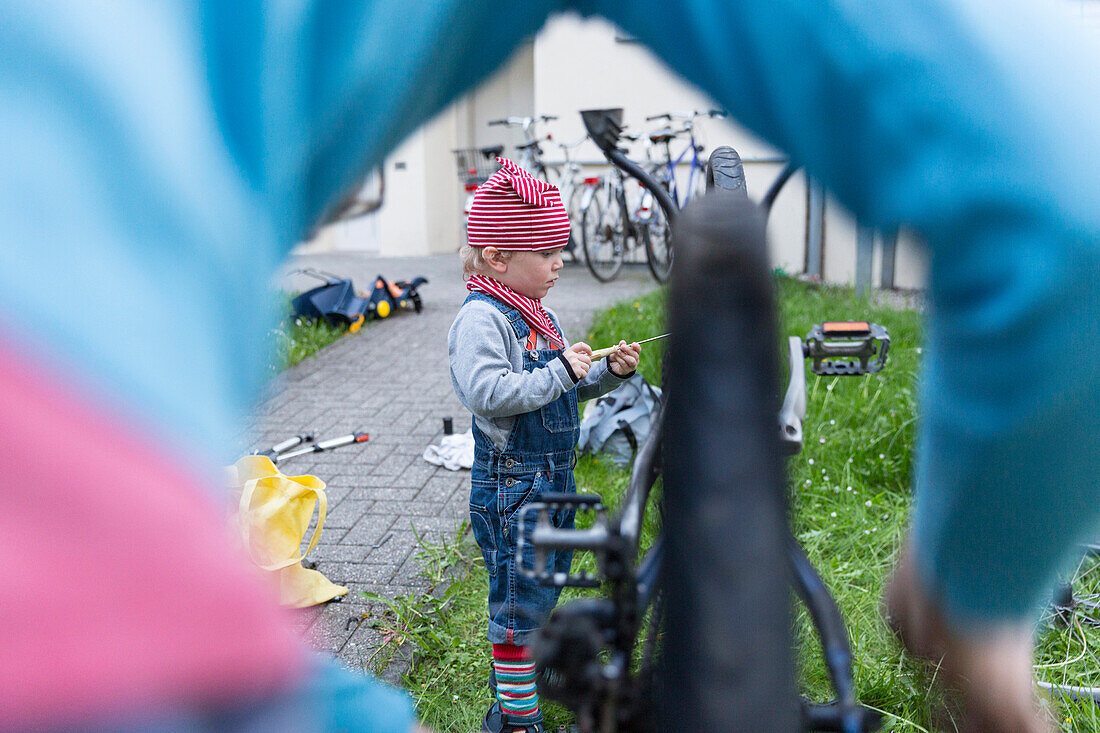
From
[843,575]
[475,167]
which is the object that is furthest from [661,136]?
[843,575]

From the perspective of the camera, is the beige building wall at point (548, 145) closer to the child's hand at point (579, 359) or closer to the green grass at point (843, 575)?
the green grass at point (843, 575)

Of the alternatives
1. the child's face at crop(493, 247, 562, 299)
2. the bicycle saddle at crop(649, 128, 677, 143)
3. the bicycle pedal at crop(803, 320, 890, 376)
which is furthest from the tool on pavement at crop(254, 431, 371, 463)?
the bicycle saddle at crop(649, 128, 677, 143)

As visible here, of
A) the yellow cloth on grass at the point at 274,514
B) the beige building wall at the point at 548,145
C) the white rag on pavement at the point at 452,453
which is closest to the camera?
the yellow cloth on grass at the point at 274,514

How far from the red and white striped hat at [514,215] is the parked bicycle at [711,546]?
3.80 ft

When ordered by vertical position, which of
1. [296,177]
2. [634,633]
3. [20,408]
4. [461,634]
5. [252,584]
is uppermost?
[296,177]

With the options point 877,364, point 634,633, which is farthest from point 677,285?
point 877,364

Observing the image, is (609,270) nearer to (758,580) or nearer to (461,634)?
(461,634)

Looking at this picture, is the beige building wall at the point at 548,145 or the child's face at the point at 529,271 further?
the beige building wall at the point at 548,145

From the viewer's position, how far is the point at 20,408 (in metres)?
0.49

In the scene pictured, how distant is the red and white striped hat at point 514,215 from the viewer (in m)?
2.01

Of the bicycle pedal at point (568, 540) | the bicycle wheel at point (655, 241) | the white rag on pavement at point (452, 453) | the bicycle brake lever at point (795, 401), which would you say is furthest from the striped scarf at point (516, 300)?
the bicycle wheel at point (655, 241)

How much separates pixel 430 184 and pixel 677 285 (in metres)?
11.0

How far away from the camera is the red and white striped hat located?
6.60 ft

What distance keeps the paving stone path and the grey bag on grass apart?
545 mm
